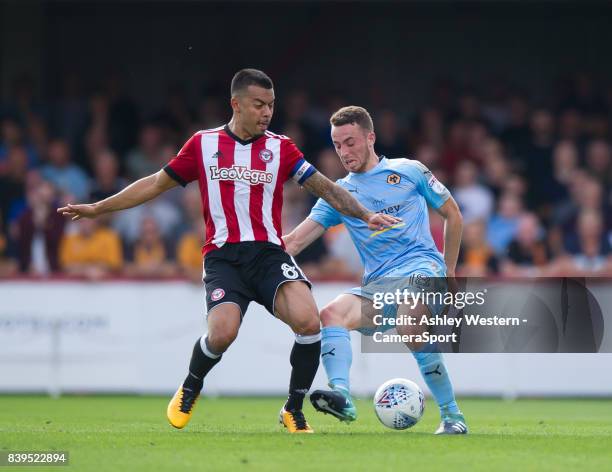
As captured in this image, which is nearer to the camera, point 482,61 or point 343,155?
point 343,155

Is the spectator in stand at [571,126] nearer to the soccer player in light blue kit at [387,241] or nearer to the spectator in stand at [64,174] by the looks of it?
the spectator in stand at [64,174]

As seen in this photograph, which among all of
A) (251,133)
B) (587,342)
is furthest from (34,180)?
Answer: (251,133)

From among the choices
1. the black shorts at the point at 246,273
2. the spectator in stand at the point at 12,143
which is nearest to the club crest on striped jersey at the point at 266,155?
the black shorts at the point at 246,273

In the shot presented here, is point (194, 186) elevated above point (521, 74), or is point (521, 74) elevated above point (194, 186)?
point (521, 74)

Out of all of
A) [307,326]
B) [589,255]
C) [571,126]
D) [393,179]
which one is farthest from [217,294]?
[571,126]

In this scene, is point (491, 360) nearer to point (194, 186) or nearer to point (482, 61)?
point (194, 186)

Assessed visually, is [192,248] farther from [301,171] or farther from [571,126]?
[301,171]

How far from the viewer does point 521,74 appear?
20984 millimetres

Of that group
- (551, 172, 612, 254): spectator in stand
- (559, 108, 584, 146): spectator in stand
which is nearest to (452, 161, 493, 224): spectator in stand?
(551, 172, 612, 254): spectator in stand

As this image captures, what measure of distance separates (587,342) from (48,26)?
11458mm

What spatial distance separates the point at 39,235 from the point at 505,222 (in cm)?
572

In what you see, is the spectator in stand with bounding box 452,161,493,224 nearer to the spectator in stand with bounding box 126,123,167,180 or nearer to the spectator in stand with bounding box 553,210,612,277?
the spectator in stand with bounding box 553,210,612,277

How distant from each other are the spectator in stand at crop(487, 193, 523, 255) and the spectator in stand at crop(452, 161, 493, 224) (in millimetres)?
140

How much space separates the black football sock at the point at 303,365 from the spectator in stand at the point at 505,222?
740 cm
